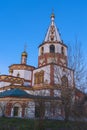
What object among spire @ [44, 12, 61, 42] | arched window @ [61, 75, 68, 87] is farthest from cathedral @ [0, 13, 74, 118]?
arched window @ [61, 75, 68, 87]

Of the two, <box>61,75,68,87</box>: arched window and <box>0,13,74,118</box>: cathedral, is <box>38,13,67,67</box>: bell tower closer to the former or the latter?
<box>0,13,74,118</box>: cathedral

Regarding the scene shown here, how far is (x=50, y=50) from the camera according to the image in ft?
122

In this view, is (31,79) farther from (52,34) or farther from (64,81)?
(64,81)

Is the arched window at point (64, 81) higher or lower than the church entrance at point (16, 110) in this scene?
higher

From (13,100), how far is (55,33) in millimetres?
16228

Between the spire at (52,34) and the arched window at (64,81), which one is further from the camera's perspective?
the spire at (52,34)

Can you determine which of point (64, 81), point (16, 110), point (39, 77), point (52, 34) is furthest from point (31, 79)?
point (64, 81)

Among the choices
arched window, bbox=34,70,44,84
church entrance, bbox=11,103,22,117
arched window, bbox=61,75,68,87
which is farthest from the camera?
arched window, bbox=34,70,44,84

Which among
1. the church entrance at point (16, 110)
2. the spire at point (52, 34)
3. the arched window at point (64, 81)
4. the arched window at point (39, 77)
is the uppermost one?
the spire at point (52, 34)

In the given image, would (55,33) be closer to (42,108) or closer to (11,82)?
(11,82)

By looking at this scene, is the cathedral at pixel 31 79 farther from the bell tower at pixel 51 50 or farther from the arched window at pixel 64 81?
the arched window at pixel 64 81

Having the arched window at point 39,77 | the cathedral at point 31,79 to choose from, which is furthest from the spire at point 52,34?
the arched window at point 39,77

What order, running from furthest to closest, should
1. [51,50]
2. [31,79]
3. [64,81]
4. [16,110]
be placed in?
[31,79]
[51,50]
[16,110]
[64,81]

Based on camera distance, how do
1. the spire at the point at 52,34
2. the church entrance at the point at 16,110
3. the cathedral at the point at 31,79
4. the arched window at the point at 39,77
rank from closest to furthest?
the cathedral at the point at 31,79 → the church entrance at the point at 16,110 → the arched window at the point at 39,77 → the spire at the point at 52,34
